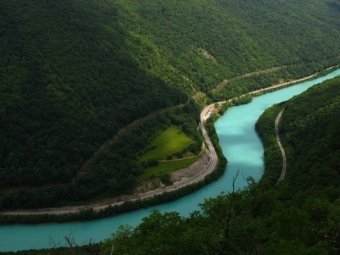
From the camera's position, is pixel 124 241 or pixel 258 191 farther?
pixel 258 191


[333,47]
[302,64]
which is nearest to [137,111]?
[302,64]

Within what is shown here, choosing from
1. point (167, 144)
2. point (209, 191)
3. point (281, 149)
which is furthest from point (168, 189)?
point (281, 149)

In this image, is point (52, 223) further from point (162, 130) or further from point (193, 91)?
point (193, 91)

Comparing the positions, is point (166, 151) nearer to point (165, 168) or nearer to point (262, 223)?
point (165, 168)

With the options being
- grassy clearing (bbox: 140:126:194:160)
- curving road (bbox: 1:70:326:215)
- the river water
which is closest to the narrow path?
curving road (bbox: 1:70:326:215)

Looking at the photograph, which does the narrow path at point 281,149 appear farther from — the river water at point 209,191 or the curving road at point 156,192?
the curving road at point 156,192

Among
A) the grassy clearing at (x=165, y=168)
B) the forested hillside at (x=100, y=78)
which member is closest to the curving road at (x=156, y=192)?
the forested hillside at (x=100, y=78)
